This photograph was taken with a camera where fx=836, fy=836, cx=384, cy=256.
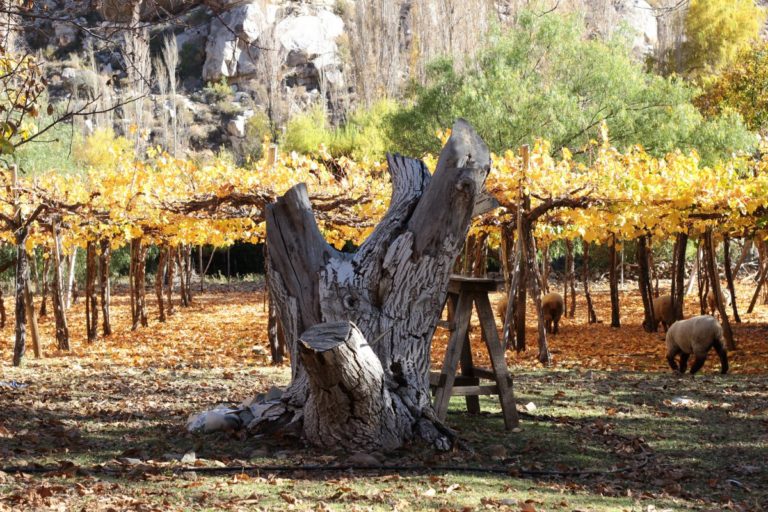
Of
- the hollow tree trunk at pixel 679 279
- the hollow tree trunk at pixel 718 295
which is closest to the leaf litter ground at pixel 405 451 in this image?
the hollow tree trunk at pixel 718 295

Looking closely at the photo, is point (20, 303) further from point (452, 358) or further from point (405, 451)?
point (405, 451)

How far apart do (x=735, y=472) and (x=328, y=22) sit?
2506 inches

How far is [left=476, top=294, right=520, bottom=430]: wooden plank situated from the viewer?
760 centimetres

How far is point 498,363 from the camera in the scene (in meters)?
7.72

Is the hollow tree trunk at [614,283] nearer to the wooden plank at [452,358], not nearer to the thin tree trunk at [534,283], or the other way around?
the thin tree trunk at [534,283]

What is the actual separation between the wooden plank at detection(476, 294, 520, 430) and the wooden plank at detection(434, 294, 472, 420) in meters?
0.15

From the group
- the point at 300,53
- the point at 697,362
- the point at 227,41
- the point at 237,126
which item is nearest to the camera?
the point at 697,362

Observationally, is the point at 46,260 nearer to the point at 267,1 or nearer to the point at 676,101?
the point at 676,101

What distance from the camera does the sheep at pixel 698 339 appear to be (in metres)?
11.9

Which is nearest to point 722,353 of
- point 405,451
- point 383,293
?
point 383,293

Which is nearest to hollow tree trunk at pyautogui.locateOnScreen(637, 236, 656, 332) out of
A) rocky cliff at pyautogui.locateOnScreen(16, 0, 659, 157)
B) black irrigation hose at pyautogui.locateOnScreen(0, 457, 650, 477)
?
black irrigation hose at pyautogui.locateOnScreen(0, 457, 650, 477)

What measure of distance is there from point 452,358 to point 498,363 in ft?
1.63

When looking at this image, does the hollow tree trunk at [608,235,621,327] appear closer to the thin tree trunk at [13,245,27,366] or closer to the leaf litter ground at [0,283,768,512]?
the leaf litter ground at [0,283,768,512]

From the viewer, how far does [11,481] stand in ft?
17.0
